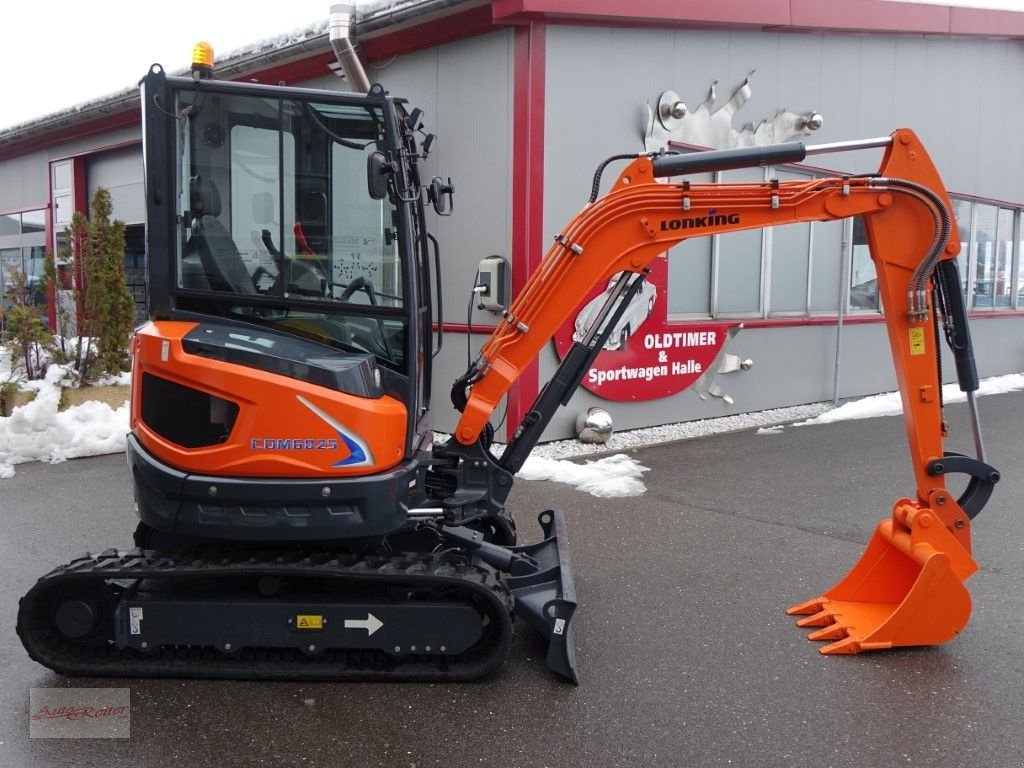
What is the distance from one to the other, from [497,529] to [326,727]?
171 centimetres

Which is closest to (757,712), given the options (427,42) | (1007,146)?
(427,42)

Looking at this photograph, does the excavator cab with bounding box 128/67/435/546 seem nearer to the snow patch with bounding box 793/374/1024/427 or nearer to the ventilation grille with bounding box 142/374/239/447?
the ventilation grille with bounding box 142/374/239/447

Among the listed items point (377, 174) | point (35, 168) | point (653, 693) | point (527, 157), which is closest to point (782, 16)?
point (527, 157)

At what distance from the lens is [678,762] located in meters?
3.19

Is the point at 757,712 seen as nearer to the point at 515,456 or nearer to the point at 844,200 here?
the point at 515,456

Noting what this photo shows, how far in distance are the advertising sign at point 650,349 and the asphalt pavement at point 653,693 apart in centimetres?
311

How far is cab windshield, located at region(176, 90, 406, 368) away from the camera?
12.4 feet

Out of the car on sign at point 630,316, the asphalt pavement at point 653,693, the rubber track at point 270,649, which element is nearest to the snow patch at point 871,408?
the car on sign at point 630,316

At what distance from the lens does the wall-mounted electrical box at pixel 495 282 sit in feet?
27.2

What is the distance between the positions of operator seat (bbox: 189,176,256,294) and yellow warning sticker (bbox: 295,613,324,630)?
57.2 inches

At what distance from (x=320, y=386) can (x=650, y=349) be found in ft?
20.6

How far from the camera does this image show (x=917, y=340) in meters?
4.14

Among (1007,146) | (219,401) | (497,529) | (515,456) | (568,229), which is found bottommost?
(497,529)

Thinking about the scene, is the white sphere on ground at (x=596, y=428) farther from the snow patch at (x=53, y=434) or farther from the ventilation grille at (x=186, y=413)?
the ventilation grille at (x=186, y=413)
